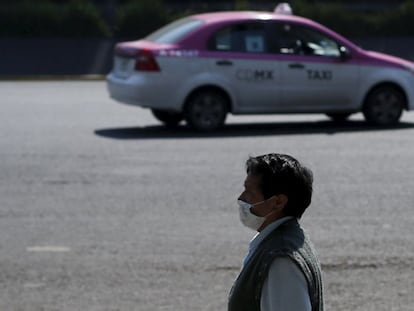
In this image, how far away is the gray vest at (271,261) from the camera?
129 inches

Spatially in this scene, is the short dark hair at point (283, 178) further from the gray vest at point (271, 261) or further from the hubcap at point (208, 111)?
the hubcap at point (208, 111)

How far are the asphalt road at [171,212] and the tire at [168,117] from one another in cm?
20

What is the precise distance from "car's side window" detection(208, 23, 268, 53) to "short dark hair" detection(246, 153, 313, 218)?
12.9 metres

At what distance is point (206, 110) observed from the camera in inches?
629

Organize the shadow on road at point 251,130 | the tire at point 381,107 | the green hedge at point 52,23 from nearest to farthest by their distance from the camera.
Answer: the shadow on road at point 251,130 → the tire at point 381,107 → the green hedge at point 52,23

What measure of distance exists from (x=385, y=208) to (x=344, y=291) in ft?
9.20

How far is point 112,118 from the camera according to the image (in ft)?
59.0

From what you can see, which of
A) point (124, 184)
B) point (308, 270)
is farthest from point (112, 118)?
point (308, 270)

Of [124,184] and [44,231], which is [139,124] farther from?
[44,231]

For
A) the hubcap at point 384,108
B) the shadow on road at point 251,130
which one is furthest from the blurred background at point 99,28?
the hubcap at point 384,108

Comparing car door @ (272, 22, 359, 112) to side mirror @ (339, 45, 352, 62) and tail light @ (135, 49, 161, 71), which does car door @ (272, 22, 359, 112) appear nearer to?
side mirror @ (339, 45, 352, 62)

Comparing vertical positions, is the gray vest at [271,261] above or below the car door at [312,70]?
above

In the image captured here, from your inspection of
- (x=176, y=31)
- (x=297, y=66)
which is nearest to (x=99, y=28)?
(x=176, y=31)

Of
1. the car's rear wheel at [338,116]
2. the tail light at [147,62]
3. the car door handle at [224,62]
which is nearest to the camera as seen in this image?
the tail light at [147,62]
